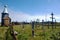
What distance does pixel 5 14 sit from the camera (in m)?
68.9

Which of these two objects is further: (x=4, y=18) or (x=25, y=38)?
(x=4, y=18)

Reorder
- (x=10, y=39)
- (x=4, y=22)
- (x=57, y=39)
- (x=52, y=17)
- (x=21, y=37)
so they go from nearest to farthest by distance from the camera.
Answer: (x=10, y=39)
(x=21, y=37)
(x=57, y=39)
(x=52, y=17)
(x=4, y=22)

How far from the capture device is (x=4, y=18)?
225 ft

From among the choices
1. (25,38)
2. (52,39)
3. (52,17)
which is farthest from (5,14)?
(25,38)

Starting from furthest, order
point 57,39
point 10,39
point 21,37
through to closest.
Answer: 1. point 57,39
2. point 21,37
3. point 10,39

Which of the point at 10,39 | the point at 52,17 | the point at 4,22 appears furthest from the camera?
the point at 4,22

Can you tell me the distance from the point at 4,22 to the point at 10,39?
5756cm

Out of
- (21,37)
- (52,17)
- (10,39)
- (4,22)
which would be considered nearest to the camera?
(10,39)

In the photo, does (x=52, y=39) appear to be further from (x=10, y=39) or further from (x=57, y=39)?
(x=10, y=39)

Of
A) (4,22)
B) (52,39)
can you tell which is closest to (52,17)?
(52,39)

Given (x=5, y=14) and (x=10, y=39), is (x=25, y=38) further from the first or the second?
(x=5, y=14)

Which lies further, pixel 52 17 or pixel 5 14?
pixel 5 14

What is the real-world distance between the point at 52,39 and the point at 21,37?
6.16m

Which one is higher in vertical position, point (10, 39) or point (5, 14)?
point (5, 14)
